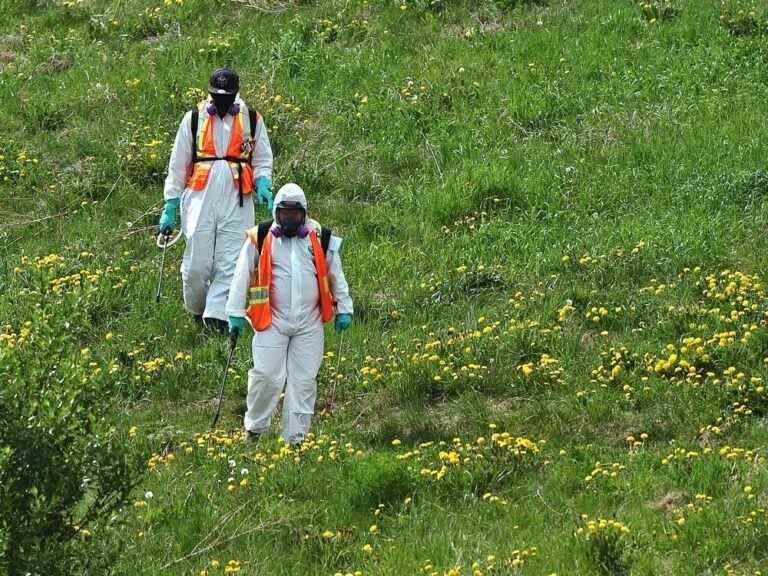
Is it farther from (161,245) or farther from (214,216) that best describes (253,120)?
(161,245)

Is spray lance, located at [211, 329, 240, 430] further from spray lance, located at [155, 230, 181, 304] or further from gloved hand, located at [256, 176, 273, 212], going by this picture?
spray lance, located at [155, 230, 181, 304]

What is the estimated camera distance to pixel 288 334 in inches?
455

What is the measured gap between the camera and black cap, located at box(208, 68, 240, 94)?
1334 cm

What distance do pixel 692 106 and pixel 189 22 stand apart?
6296mm

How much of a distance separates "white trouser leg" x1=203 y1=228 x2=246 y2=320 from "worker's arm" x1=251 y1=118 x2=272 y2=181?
52 cm

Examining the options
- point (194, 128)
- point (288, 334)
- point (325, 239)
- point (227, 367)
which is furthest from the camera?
point (194, 128)

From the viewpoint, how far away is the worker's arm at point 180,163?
13.7m

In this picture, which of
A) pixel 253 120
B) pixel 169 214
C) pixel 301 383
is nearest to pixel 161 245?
pixel 169 214

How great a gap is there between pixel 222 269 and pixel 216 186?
2.16ft

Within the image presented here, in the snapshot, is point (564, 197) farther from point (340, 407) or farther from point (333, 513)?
point (333, 513)

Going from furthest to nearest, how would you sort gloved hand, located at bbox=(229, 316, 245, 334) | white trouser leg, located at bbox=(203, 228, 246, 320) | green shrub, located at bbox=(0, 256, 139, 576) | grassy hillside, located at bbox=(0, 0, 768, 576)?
1. white trouser leg, located at bbox=(203, 228, 246, 320)
2. gloved hand, located at bbox=(229, 316, 245, 334)
3. grassy hillside, located at bbox=(0, 0, 768, 576)
4. green shrub, located at bbox=(0, 256, 139, 576)

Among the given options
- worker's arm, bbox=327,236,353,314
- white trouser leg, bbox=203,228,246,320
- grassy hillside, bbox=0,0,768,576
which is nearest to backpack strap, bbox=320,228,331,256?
worker's arm, bbox=327,236,353,314

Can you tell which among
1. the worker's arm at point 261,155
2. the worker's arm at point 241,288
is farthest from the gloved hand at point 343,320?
the worker's arm at point 261,155

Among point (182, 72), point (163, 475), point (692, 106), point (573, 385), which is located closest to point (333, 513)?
point (163, 475)
